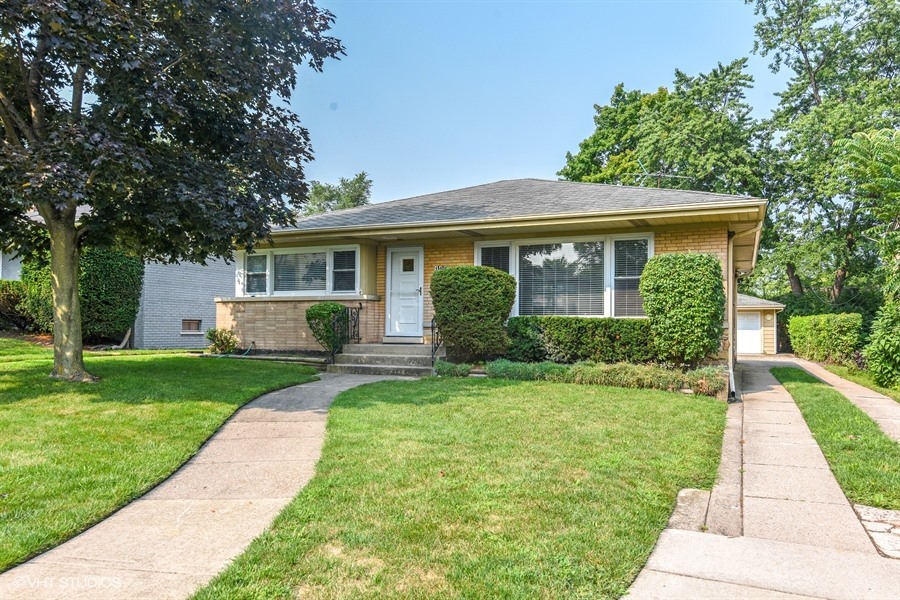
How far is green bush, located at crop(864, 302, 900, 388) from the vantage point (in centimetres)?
991

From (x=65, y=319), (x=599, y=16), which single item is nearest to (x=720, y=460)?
(x=65, y=319)

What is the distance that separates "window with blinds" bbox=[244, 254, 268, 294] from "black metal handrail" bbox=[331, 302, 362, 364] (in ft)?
8.22

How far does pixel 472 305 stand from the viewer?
9.56m

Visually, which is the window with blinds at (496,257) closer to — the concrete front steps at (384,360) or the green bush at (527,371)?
the concrete front steps at (384,360)

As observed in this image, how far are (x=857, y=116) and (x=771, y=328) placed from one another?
A: 32.6 ft

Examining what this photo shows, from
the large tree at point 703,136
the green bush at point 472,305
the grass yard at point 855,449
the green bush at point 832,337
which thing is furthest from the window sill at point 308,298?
the large tree at point 703,136

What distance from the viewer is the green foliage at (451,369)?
9531 millimetres

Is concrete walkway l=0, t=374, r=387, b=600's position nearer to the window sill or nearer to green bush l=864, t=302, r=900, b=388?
the window sill

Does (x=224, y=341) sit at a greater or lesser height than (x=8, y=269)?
lesser

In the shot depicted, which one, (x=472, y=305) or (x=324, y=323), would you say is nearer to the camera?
(x=472, y=305)

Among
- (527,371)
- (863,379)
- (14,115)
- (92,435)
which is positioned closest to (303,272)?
(527,371)

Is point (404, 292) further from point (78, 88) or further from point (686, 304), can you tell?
point (78, 88)

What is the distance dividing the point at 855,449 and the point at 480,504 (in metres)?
3.97

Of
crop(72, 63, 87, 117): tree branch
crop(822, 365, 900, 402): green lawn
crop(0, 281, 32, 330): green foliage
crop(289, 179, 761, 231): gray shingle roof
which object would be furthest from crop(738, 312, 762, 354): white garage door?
crop(0, 281, 32, 330): green foliage
